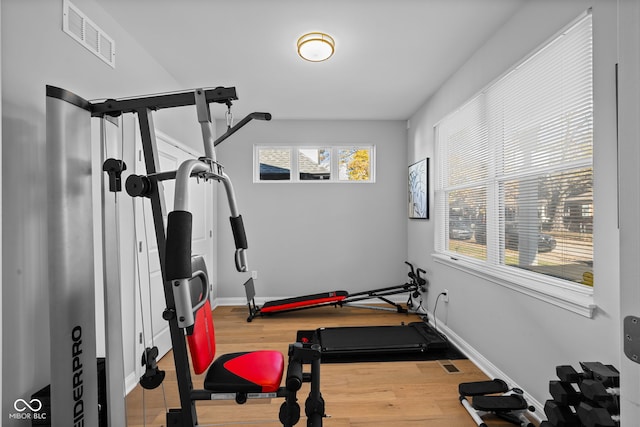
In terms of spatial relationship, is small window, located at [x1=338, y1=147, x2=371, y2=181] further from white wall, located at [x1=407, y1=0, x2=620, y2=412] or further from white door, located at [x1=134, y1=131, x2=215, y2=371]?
white door, located at [x1=134, y1=131, x2=215, y2=371]

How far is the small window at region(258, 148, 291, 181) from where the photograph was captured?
4.71 metres

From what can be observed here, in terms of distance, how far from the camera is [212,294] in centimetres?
440

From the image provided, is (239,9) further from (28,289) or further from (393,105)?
(393,105)

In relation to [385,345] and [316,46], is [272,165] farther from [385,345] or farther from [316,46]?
[385,345]

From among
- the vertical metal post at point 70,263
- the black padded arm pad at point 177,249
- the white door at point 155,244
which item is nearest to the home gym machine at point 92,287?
the vertical metal post at point 70,263

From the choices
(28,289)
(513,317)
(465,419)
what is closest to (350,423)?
(465,419)

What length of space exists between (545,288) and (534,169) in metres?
0.73

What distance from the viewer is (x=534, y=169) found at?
2.10 meters

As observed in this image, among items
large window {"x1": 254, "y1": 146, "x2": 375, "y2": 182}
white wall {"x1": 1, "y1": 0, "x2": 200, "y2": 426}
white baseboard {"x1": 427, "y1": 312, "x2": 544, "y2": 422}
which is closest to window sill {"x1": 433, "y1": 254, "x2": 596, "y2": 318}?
white baseboard {"x1": 427, "y1": 312, "x2": 544, "y2": 422}

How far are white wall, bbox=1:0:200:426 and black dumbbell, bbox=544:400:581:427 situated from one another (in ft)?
7.66

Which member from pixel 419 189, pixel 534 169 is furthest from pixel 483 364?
pixel 419 189

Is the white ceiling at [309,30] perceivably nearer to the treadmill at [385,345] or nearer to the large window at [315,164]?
the large window at [315,164]

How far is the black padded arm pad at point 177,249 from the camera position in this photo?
1103mm

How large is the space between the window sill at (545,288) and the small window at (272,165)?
2.78 meters
